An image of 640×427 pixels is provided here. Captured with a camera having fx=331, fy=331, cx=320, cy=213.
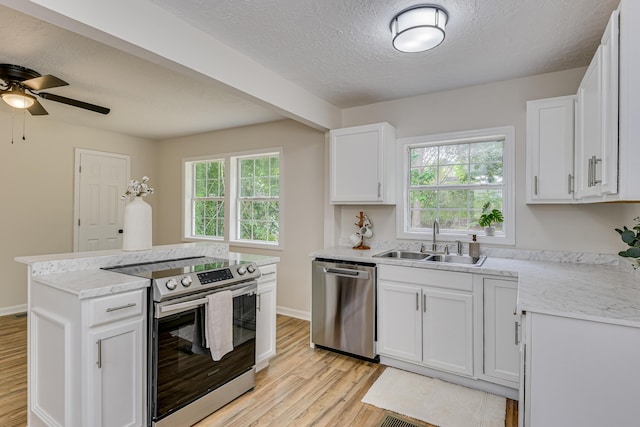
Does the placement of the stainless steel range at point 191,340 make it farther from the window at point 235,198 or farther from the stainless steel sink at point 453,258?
the window at point 235,198

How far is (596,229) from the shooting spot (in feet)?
8.59

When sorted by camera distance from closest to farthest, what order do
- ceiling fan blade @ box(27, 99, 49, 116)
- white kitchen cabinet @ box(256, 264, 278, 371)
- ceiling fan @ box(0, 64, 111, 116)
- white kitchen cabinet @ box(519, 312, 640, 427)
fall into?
white kitchen cabinet @ box(519, 312, 640, 427) < ceiling fan @ box(0, 64, 111, 116) < white kitchen cabinet @ box(256, 264, 278, 371) < ceiling fan blade @ box(27, 99, 49, 116)

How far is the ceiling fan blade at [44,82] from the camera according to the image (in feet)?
8.11

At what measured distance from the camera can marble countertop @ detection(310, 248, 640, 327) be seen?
54.9 inches

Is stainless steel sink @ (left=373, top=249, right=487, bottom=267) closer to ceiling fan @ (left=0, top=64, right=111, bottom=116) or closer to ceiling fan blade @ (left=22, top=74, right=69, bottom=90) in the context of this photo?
ceiling fan blade @ (left=22, top=74, right=69, bottom=90)

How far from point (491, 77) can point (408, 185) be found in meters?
1.21

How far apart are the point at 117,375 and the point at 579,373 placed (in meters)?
2.20

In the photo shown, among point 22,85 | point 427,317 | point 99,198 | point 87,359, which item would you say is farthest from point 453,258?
point 99,198

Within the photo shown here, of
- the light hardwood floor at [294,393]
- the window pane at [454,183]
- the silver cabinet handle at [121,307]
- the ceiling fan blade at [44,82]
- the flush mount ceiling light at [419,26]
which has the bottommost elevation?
the light hardwood floor at [294,393]

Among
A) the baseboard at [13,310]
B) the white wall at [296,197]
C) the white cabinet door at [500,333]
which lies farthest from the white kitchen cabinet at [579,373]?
the baseboard at [13,310]

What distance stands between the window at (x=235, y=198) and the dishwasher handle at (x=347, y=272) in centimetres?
143

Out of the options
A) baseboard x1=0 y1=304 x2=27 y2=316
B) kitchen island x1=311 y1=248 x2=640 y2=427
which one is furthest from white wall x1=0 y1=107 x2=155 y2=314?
kitchen island x1=311 y1=248 x2=640 y2=427

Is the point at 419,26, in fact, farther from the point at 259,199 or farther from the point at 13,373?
the point at 13,373

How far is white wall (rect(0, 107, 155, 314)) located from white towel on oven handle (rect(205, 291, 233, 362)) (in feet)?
12.4
